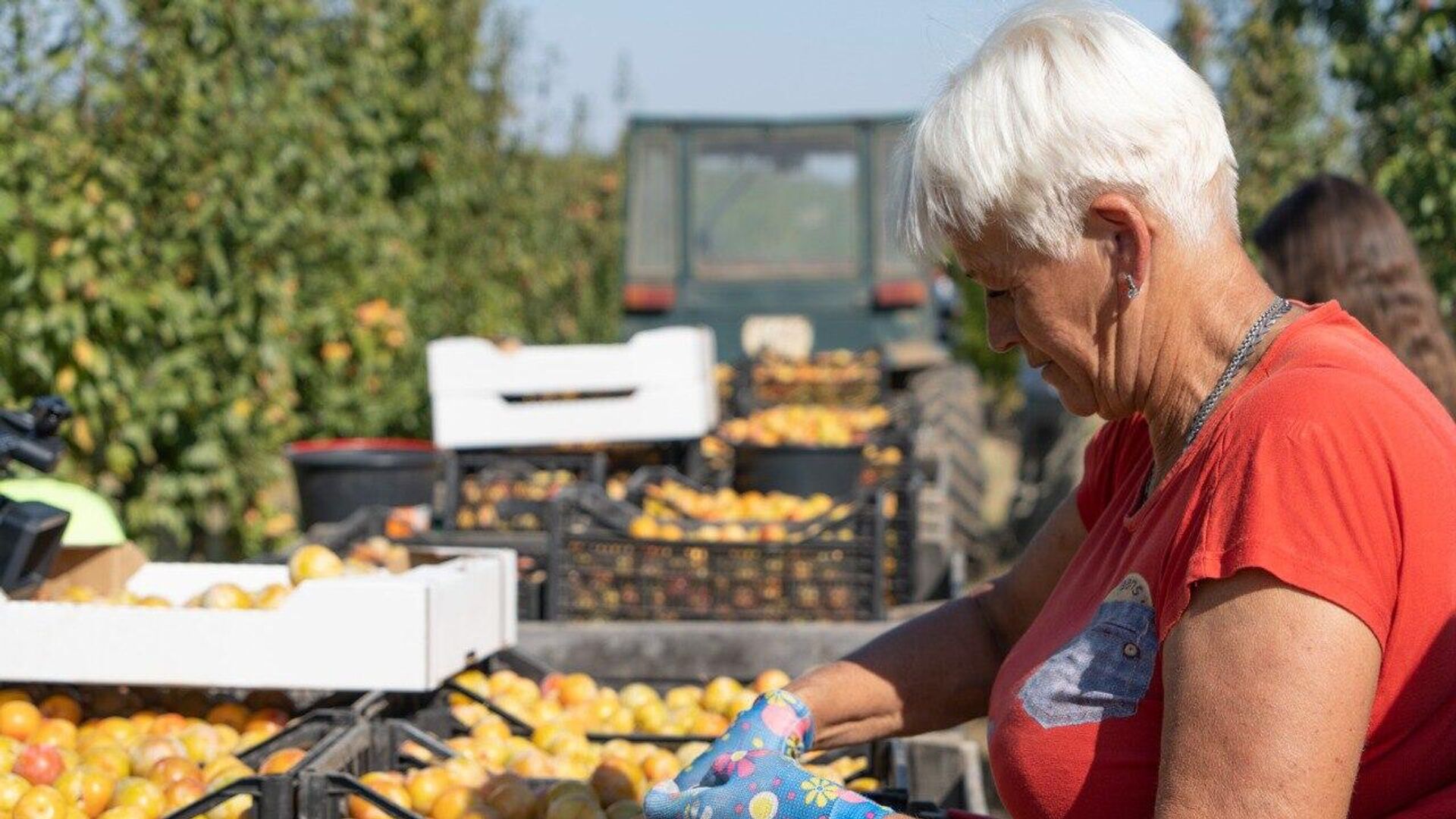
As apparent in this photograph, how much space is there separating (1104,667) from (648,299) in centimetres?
753

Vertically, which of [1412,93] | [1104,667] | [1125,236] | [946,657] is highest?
[1412,93]

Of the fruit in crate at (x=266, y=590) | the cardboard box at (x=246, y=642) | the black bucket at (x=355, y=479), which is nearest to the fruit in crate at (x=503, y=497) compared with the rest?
the black bucket at (x=355, y=479)

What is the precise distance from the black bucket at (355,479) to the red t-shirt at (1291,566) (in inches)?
149

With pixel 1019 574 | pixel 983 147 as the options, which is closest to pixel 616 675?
pixel 1019 574

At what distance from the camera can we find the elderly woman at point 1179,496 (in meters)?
1.27

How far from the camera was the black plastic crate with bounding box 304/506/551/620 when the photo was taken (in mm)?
4125

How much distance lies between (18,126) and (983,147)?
3.71 meters

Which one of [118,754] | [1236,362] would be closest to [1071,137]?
[1236,362]

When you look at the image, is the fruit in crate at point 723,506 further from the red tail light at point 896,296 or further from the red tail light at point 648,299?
the red tail light at point 896,296

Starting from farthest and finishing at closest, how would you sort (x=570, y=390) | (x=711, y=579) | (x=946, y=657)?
1. (x=570, y=390)
2. (x=711, y=579)
3. (x=946, y=657)

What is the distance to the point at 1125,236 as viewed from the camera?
1.48m

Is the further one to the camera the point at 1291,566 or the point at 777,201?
the point at 777,201

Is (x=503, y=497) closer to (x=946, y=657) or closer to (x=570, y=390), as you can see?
(x=570, y=390)

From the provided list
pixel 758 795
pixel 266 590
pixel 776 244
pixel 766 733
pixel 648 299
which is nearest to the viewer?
pixel 758 795
